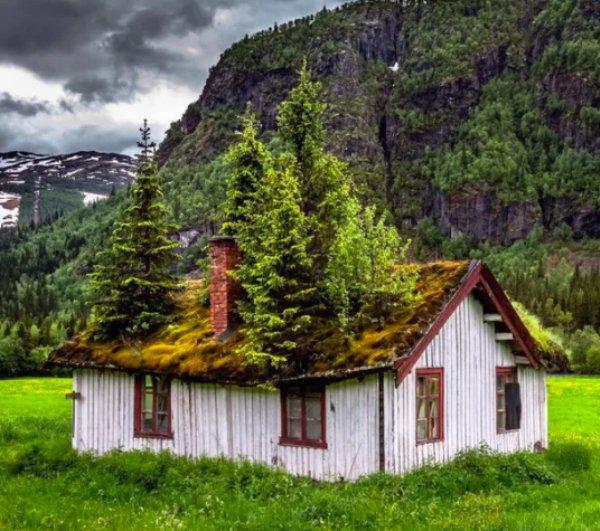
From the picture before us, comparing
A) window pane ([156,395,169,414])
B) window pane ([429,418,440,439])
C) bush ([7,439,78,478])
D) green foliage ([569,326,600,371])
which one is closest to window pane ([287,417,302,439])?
window pane ([429,418,440,439])

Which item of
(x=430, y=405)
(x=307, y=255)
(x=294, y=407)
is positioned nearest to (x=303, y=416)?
(x=294, y=407)

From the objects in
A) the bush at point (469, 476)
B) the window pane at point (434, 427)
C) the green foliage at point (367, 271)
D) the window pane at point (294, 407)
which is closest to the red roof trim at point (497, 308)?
the green foliage at point (367, 271)

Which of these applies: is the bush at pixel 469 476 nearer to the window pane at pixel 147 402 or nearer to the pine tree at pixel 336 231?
the pine tree at pixel 336 231

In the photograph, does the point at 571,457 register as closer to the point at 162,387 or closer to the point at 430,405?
the point at 430,405

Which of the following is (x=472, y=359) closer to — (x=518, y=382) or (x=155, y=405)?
(x=518, y=382)

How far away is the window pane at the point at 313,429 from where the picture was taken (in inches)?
954

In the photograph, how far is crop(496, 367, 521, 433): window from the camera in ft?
91.4

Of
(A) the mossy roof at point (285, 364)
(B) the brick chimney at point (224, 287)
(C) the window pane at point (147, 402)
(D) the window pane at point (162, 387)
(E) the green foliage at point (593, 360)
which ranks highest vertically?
(B) the brick chimney at point (224, 287)

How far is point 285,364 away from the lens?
2447 centimetres

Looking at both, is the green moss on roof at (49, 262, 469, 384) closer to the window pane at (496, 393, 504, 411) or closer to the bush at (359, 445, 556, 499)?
the bush at (359, 445, 556, 499)

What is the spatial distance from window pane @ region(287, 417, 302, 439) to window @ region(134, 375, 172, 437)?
4876 millimetres

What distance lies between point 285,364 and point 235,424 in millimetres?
2853

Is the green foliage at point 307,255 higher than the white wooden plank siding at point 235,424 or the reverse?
higher

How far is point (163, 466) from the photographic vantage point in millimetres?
24859
